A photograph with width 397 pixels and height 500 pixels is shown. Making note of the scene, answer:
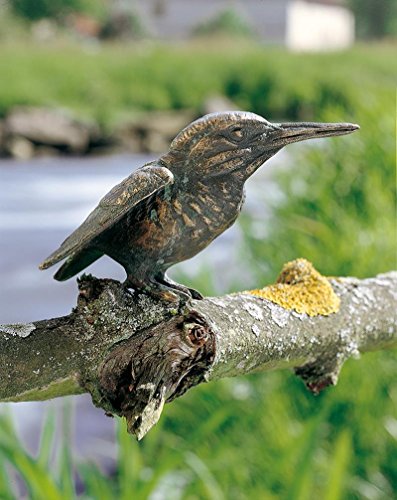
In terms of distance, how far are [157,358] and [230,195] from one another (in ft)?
0.34

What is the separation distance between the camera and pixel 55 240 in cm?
532

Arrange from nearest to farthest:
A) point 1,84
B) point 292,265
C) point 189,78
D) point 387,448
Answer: point 292,265 < point 387,448 < point 1,84 < point 189,78

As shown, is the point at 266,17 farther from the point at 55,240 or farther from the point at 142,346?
the point at 142,346

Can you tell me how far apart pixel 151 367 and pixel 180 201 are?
0.32 feet

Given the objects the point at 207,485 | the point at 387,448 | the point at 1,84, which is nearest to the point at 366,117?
the point at 387,448

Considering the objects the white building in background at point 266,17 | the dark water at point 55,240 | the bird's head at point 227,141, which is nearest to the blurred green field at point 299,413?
A: the dark water at point 55,240

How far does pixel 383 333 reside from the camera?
0.67 meters

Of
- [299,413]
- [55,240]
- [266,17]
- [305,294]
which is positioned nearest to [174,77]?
[55,240]

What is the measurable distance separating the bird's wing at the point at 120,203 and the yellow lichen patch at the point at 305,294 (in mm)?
125

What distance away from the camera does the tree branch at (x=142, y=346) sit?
48cm

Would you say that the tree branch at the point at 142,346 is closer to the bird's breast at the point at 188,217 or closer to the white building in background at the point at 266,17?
the bird's breast at the point at 188,217

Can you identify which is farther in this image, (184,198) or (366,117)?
(366,117)

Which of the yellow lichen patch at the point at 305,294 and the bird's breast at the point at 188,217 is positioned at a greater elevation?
the bird's breast at the point at 188,217

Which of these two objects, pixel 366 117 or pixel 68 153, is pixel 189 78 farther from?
pixel 366 117
